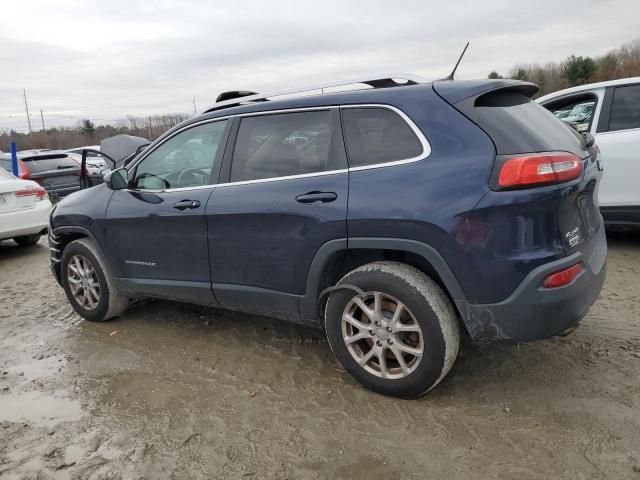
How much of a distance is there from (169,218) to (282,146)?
1043 mm

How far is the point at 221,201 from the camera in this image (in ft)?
11.4

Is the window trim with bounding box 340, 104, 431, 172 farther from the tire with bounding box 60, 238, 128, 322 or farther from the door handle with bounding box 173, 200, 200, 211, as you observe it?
the tire with bounding box 60, 238, 128, 322

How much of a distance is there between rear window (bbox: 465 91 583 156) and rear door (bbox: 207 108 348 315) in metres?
0.82

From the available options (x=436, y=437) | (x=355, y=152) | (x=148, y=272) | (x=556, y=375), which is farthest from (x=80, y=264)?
(x=556, y=375)

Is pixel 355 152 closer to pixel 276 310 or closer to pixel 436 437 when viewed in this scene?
pixel 276 310

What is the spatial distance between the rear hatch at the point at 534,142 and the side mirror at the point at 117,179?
98.3 inches

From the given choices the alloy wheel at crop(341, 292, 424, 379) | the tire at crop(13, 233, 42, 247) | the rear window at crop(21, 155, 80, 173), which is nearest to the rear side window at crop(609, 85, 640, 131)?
the alloy wheel at crop(341, 292, 424, 379)

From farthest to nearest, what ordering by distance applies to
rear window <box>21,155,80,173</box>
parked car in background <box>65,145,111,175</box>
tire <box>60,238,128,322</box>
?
1. rear window <box>21,155,80,173</box>
2. parked car in background <box>65,145,111,175</box>
3. tire <box>60,238,128,322</box>

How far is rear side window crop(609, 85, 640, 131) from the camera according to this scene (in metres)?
5.36

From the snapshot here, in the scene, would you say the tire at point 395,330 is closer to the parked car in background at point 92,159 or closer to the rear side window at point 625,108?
the parked car in background at point 92,159

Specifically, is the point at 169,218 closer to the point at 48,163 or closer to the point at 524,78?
the point at 48,163

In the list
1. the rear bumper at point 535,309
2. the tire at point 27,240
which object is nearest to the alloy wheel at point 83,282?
the rear bumper at point 535,309

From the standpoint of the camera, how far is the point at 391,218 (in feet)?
9.18

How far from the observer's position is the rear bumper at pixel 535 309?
8.51 feet
